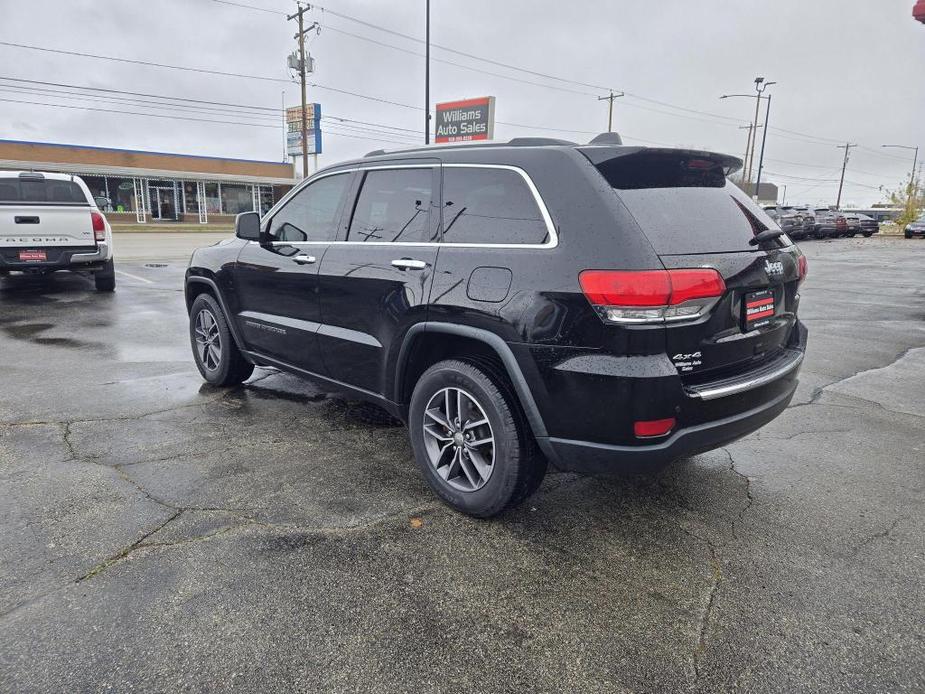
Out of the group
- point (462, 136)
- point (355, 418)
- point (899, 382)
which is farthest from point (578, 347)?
point (462, 136)

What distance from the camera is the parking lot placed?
212 cm

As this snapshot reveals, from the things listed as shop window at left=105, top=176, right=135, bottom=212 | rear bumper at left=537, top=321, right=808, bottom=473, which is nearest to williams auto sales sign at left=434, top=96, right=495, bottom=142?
shop window at left=105, top=176, right=135, bottom=212

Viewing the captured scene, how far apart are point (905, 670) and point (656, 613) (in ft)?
2.63

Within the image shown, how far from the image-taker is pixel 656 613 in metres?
2.41

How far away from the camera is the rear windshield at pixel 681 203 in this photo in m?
2.65

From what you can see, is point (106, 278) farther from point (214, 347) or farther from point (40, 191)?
point (214, 347)

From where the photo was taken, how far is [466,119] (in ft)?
124

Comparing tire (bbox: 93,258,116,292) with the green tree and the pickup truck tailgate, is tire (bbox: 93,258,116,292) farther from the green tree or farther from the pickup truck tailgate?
the green tree

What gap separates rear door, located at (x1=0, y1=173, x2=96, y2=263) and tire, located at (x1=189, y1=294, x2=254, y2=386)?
5737mm

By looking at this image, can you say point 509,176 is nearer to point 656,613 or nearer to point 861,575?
point 656,613

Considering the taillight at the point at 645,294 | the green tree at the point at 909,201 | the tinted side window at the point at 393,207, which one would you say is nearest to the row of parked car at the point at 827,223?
the green tree at the point at 909,201

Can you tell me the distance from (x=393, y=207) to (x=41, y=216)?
834 cm

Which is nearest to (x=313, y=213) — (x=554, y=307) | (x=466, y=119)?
(x=554, y=307)

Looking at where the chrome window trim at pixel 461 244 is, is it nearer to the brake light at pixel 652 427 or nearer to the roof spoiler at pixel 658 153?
the roof spoiler at pixel 658 153
